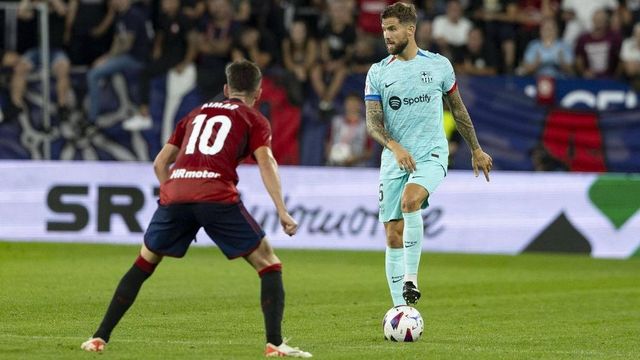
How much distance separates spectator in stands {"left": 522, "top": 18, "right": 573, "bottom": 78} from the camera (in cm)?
2275

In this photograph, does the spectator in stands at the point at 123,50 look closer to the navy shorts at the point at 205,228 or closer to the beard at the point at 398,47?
the beard at the point at 398,47

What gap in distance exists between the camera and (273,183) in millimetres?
9180

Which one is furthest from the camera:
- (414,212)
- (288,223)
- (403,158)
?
(414,212)

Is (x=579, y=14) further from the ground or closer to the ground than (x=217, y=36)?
further from the ground

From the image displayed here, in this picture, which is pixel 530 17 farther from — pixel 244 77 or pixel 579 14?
pixel 244 77

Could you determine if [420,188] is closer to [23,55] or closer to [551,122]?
[551,122]

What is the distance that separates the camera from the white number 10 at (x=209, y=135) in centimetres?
927

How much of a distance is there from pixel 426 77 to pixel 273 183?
101 inches

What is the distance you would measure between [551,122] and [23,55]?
8.37 meters

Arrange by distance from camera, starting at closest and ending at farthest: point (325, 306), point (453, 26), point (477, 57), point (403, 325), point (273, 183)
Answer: point (273, 183) < point (403, 325) < point (325, 306) < point (477, 57) < point (453, 26)

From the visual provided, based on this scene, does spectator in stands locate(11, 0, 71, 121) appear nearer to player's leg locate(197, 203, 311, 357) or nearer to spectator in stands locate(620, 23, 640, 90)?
spectator in stands locate(620, 23, 640, 90)

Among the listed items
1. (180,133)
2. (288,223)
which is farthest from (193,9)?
(288,223)

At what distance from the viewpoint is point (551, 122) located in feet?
71.9

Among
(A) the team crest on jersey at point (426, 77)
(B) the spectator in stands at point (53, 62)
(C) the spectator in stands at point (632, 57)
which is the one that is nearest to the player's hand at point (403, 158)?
(A) the team crest on jersey at point (426, 77)
